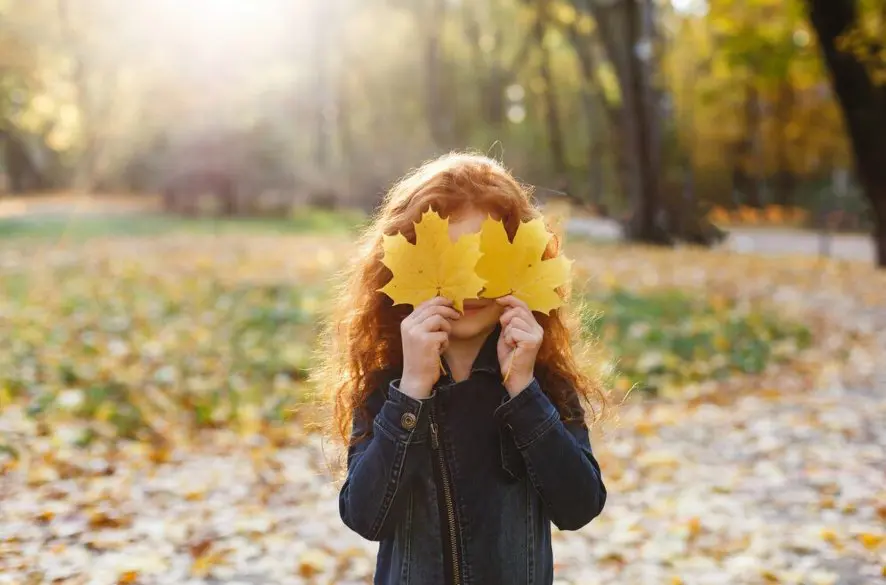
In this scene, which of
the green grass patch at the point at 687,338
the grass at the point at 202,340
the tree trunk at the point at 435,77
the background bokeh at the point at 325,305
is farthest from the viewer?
the tree trunk at the point at 435,77

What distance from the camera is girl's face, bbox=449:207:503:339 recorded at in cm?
185

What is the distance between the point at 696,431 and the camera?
569 cm

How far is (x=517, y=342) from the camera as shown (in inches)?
70.4

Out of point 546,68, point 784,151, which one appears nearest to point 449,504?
point 546,68

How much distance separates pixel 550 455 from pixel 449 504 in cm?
23

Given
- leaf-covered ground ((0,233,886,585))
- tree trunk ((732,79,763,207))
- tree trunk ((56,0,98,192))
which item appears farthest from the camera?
tree trunk ((732,79,763,207))

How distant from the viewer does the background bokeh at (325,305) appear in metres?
3.91

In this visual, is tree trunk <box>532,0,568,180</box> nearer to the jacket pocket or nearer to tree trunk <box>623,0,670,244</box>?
tree trunk <box>623,0,670,244</box>

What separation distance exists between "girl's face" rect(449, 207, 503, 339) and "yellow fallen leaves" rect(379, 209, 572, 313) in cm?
5

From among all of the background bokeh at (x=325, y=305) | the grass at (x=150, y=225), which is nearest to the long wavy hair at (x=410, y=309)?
the background bokeh at (x=325, y=305)

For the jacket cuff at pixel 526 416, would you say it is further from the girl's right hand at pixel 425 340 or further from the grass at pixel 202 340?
the grass at pixel 202 340

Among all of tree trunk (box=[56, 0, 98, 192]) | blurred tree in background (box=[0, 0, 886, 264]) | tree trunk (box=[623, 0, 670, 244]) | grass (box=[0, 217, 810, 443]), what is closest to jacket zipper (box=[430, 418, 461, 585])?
grass (box=[0, 217, 810, 443])

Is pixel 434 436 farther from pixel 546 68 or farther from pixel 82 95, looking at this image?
pixel 82 95

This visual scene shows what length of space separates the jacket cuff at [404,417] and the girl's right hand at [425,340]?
0.06 ft
